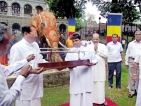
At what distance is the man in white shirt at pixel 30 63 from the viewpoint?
3666mm

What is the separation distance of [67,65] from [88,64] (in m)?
0.45

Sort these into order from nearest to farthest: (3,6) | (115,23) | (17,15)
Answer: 1. (115,23)
2. (3,6)
3. (17,15)

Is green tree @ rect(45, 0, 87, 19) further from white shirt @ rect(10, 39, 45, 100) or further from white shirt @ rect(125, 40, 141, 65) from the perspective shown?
white shirt @ rect(10, 39, 45, 100)

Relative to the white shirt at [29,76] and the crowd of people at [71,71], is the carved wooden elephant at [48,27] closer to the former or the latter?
the crowd of people at [71,71]

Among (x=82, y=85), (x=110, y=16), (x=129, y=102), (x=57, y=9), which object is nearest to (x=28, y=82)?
(x=82, y=85)

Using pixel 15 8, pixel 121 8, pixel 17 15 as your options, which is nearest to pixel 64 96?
pixel 121 8

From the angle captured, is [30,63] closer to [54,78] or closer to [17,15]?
[54,78]

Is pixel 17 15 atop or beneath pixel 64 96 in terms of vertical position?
atop

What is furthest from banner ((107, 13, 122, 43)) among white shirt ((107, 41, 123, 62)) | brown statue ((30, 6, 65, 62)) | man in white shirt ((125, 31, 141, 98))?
brown statue ((30, 6, 65, 62))

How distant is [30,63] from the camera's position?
369 cm

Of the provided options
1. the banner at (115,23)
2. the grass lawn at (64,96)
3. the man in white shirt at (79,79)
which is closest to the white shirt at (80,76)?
the man in white shirt at (79,79)

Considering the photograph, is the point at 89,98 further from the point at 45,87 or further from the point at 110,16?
the point at 110,16

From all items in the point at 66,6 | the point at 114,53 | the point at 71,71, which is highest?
the point at 66,6

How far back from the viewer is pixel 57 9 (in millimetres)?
27531
